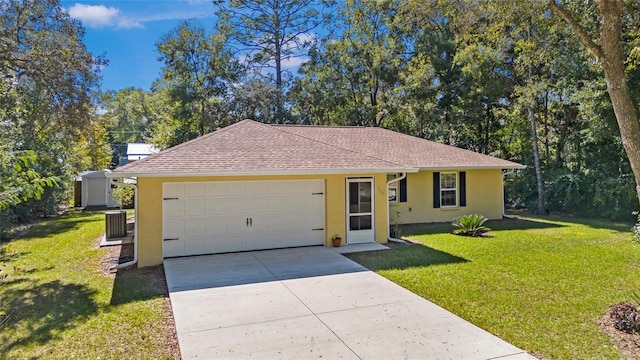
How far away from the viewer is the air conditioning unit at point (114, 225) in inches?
503

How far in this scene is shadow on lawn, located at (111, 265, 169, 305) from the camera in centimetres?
705

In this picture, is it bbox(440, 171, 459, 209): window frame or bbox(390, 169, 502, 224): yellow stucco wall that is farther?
bbox(440, 171, 459, 209): window frame

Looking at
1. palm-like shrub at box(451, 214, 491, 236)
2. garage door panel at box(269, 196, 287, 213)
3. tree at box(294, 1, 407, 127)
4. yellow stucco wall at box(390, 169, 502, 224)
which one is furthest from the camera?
tree at box(294, 1, 407, 127)

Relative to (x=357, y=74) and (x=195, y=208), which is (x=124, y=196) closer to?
(x=195, y=208)

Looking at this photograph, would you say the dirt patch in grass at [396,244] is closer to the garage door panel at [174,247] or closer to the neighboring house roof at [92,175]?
the garage door panel at [174,247]

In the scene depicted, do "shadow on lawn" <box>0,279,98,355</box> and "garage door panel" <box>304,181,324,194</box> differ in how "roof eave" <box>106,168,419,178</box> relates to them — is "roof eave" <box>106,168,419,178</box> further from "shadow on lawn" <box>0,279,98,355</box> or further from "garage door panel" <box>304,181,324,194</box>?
"shadow on lawn" <box>0,279,98,355</box>

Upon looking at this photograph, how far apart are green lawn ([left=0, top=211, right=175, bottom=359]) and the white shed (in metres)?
13.7

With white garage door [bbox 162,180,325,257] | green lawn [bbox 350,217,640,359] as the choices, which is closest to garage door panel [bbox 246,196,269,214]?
white garage door [bbox 162,180,325,257]

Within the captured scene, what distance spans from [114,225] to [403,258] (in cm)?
926

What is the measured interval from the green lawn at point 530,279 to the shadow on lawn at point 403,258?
0.9 inches

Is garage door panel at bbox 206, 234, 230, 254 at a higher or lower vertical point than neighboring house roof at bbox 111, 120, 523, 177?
lower

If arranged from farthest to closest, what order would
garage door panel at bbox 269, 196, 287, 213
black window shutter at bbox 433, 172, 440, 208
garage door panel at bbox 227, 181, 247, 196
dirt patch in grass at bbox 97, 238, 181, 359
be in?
black window shutter at bbox 433, 172, 440, 208, garage door panel at bbox 269, 196, 287, 213, garage door panel at bbox 227, 181, 247, 196, dirt patch in grass at bbox 97, 238, 181, 359

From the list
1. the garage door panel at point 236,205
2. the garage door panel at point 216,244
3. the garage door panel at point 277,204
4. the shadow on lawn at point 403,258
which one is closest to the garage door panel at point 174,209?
the garage door panel at point 216,244

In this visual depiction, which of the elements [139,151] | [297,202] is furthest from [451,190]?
[139,151]
